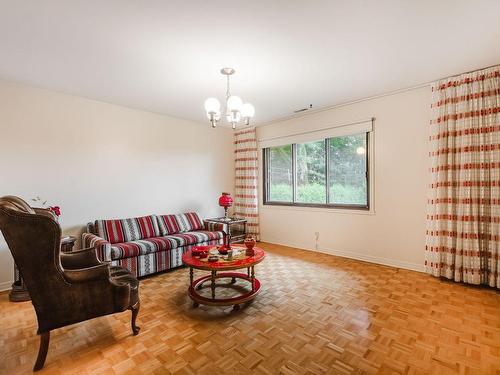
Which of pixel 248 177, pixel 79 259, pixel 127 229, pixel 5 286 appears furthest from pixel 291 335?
pixel 248 177

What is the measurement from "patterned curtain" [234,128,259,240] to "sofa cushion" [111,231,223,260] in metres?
1.30

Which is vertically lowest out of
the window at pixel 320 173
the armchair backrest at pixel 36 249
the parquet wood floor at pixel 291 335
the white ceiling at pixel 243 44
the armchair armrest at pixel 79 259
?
the parquet wood floor at pixel 291 335

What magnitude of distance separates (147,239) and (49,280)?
209cm

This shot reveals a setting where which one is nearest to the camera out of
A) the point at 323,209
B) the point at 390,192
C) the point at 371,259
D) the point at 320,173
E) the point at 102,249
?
the point at 102,249

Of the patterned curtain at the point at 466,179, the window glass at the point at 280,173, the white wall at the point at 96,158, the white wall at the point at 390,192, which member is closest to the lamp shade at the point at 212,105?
the white wall at the point at 96,158

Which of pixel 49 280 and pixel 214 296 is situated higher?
pixel 49 280

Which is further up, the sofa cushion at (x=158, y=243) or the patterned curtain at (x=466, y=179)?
the patterned curtain at (x=466, y=179)

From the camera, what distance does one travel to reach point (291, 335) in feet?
6.79

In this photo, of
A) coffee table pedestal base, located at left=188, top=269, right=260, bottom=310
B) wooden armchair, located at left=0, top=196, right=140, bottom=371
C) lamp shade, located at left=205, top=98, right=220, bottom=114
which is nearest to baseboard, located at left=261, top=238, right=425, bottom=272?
coffee table pedestal base, located at left=188, top=269, right=260, bottom=310

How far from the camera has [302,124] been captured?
4809 millimetres

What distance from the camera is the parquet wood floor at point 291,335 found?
5.71 feet

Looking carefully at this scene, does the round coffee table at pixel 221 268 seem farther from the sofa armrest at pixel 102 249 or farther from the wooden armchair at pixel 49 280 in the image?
the sofa armrest at pixel 102 249

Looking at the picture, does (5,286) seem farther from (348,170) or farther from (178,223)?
(348,170)

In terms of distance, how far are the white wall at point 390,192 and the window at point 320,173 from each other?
23 cm
